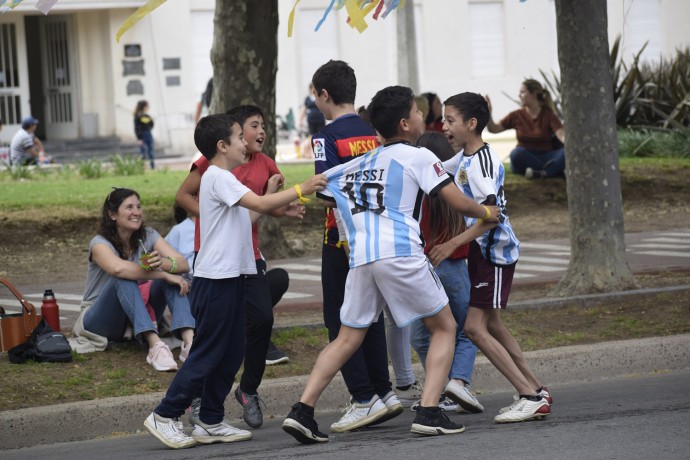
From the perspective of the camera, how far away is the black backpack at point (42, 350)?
25.7 feet

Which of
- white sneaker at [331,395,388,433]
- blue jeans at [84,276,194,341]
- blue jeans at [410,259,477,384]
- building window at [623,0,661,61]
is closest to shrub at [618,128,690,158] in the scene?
blue jeans at [84,276,194,341]

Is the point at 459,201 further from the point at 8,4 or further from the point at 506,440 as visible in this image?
the point at 8,4

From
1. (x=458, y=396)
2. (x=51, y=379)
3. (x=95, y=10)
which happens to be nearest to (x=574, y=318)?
(x=458, y=396)

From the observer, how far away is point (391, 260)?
6141 mm

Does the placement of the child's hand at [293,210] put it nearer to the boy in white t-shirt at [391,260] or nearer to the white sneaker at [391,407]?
the boy in white t-shirt at [391,260]

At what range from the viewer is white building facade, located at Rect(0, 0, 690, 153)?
98.3 feet

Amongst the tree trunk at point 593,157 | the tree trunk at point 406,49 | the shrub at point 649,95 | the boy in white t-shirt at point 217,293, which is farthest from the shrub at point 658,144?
the boy in white t-shirt at point 217,293

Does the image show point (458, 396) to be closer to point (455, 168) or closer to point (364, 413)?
point (364, 413)

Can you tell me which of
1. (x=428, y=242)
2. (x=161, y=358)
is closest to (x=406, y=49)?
(x=161, y=358)

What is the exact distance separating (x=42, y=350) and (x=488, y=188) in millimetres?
3013

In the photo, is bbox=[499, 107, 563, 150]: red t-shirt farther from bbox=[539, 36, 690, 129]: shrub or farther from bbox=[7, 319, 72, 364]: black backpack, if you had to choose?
bbox=[7, 319, 72, 364]: black backpack

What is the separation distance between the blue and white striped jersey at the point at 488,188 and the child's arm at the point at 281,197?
849 mm

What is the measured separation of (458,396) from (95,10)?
2457 cm

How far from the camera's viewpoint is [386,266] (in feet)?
20.2
